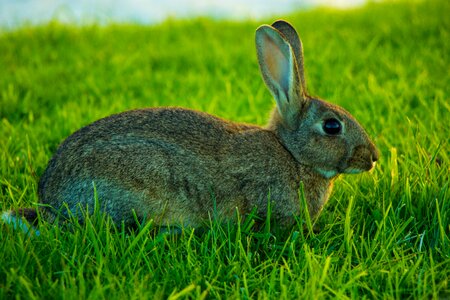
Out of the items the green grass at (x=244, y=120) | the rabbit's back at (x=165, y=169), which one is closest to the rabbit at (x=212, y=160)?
the rabbit's back at (x=165, y=169)

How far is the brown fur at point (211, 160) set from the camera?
440 cm

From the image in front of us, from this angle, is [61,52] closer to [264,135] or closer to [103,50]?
[103,50]

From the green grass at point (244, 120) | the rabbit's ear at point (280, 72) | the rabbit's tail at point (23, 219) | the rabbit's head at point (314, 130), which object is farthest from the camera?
the rabbit's head at point (314, 130)

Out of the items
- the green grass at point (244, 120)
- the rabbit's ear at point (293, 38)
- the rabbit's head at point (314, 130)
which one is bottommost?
the green grass at point (244, 120)

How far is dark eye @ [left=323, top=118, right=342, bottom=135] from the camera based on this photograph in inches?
193

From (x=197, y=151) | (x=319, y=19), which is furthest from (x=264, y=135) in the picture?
(x=319, y=19)

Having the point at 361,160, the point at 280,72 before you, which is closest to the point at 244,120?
the point at 280,72

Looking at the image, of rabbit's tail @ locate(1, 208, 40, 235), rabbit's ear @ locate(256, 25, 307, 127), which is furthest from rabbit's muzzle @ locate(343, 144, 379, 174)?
rabbit's tail @ locate(1, 208, 40, 235)

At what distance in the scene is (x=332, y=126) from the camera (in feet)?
16.1

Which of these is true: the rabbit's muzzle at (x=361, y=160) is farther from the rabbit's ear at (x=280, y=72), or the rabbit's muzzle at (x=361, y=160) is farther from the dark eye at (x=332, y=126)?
the rabbit's ear at (x=280, y=72)

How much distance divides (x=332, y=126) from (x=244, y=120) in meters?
2.12

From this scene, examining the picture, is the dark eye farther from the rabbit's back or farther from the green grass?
the green grass

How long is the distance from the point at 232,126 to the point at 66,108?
323 cm

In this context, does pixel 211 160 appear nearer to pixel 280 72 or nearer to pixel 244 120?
pixel 280 72
